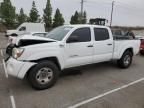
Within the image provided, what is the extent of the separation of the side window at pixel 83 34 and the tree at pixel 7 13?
4421cm

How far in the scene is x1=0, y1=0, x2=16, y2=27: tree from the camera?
152 ft

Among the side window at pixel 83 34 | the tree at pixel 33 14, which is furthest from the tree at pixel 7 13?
the side window at pixel 83 34

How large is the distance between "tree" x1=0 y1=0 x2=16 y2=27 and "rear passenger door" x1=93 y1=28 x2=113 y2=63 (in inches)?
1728

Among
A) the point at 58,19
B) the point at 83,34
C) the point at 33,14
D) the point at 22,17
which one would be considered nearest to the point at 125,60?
the point at 83,34

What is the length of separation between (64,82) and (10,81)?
5.58ft

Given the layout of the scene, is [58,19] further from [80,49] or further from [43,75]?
[43,75]

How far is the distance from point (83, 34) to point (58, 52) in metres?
1.25

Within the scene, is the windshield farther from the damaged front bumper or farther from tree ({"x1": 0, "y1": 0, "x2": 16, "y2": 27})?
tree ({"x1": 0, "y1": 0, "x2": 16, "y2": 27})

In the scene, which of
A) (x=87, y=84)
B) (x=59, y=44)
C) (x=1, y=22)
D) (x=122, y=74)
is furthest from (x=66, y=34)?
(x=1, y=22)

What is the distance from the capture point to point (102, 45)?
21.9 ft

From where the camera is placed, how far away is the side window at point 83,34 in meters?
5.98

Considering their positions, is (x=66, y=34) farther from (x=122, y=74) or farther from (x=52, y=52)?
(x=122, y=74)

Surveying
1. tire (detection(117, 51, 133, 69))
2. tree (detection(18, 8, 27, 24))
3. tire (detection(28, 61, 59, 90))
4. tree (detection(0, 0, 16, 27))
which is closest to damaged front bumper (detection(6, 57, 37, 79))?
tire (detection(28, 61, 59, 90))

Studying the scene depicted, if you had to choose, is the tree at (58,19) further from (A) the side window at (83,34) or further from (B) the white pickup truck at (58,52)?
(A) the side window at (83,34)
